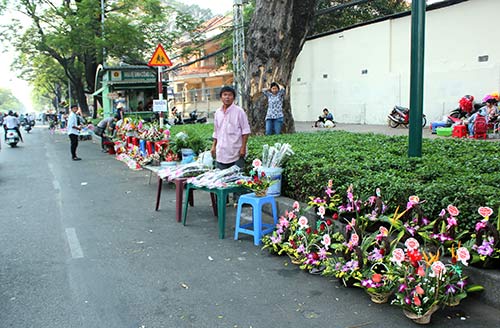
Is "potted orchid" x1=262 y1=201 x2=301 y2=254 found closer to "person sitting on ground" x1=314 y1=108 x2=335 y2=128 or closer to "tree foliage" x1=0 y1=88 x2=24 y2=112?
"person sitting on ground" x1=314 y1=108 x2=335 y2=128

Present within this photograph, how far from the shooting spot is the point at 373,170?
541cm

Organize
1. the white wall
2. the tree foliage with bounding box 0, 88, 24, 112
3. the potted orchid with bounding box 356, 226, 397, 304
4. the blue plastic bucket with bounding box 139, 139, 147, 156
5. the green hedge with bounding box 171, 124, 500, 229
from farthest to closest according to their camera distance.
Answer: the tree foliage with bounding box 0, 88, 24, 112 < the white wall < the blue plastic bucket with bounding box 139, 139, 147, 156 < the green hedge with bounding box 171, 124, 500, 229 < the potted orchid with bounding box 356, 226, 397, 304

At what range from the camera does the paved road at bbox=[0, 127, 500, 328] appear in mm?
3480

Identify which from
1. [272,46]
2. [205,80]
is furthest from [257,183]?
[205,80]

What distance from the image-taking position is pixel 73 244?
545 centimetres

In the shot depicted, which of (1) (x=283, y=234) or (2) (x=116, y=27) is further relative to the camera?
(2) (x=116, y=27)

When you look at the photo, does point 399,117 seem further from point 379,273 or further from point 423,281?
point 423,281

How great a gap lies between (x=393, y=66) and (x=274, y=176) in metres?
15.5

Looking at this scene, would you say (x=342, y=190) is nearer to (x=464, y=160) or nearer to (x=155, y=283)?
(x=464, y=160)

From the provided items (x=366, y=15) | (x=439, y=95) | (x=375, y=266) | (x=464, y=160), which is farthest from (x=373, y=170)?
(x=366, y=15)

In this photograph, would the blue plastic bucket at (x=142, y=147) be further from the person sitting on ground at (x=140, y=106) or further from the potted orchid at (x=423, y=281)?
the potted orchid at (x=423, y=281)

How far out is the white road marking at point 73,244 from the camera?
5.07m

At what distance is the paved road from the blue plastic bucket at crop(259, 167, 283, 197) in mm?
757

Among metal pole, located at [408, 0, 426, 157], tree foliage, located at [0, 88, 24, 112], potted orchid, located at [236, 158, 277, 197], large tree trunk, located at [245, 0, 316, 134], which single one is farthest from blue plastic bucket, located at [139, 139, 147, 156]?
tree foliage, located at [0, 88, 24, 112]
